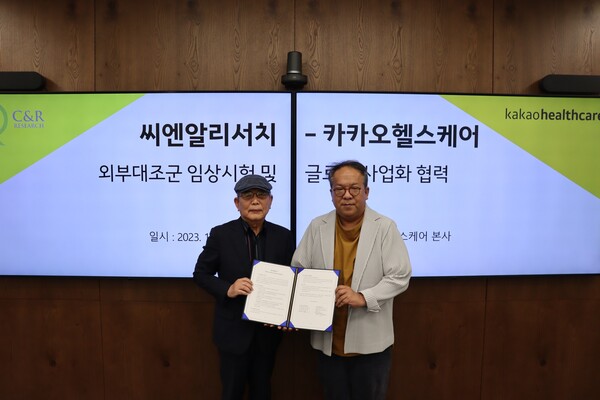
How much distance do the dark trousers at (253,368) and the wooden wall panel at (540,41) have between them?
6.88ft

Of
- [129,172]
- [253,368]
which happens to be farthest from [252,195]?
[129,172]

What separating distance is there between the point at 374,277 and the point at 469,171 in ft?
3.73

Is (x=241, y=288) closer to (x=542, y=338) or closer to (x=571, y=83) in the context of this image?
(x=542, y=338)

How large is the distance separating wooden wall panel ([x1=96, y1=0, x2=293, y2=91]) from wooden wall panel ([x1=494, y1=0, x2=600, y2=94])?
1.39 meters

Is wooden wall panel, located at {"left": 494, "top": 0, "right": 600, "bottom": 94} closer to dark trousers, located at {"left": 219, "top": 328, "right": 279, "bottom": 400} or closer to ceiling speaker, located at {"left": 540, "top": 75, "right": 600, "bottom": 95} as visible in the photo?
ceiling speaker, located at {"left": 540, "top": 75, "right": 600, "bottom": 95}

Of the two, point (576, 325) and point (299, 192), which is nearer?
point (299, 192)

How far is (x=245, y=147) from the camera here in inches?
89.0

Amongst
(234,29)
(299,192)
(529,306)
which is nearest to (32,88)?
(234,29)

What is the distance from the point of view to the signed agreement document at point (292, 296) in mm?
1556

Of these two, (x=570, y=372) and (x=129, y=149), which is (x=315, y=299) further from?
(x=570, y=372)

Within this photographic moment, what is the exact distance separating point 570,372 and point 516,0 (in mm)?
2489

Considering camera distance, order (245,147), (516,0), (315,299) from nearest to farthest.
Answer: (315,299) < (245,147) < (516,0)

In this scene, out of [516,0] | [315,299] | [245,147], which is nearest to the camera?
[315,299]

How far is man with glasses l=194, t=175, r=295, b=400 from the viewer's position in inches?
66.3
